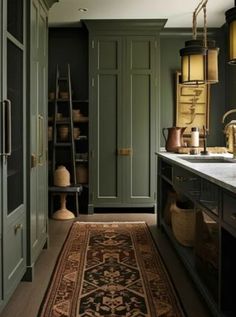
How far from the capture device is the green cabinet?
224 cm

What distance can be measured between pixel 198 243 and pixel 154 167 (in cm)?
287

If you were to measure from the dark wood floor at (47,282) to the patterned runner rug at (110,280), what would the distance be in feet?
0.19

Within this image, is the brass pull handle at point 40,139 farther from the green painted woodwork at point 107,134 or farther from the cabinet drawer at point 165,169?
the green painted woodwork at point 107,134

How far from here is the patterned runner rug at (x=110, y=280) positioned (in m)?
2.50

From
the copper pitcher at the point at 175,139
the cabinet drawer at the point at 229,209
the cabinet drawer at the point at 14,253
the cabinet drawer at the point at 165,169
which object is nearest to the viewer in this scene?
the cabinet drawer at the point at 229,209

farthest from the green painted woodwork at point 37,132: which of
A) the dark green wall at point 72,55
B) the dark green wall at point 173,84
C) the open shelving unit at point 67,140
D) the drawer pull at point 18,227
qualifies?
the dark green wall at point 173,84

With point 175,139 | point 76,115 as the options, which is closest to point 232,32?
point 175,139

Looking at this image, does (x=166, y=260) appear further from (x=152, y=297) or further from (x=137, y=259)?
(x=152, y=297)

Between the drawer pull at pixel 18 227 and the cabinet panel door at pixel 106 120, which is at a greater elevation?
the cabinet panel door at pixel 106 120

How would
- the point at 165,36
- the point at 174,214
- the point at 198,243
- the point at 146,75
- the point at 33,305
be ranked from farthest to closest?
the point at 165,36, the point at 146,75, the point at 174,214, the point at 198,243, the point at 33,305

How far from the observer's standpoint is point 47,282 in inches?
116

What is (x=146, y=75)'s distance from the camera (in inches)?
217

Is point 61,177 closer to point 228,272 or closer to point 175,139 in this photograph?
point 175,139

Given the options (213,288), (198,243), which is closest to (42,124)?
(198,243)
